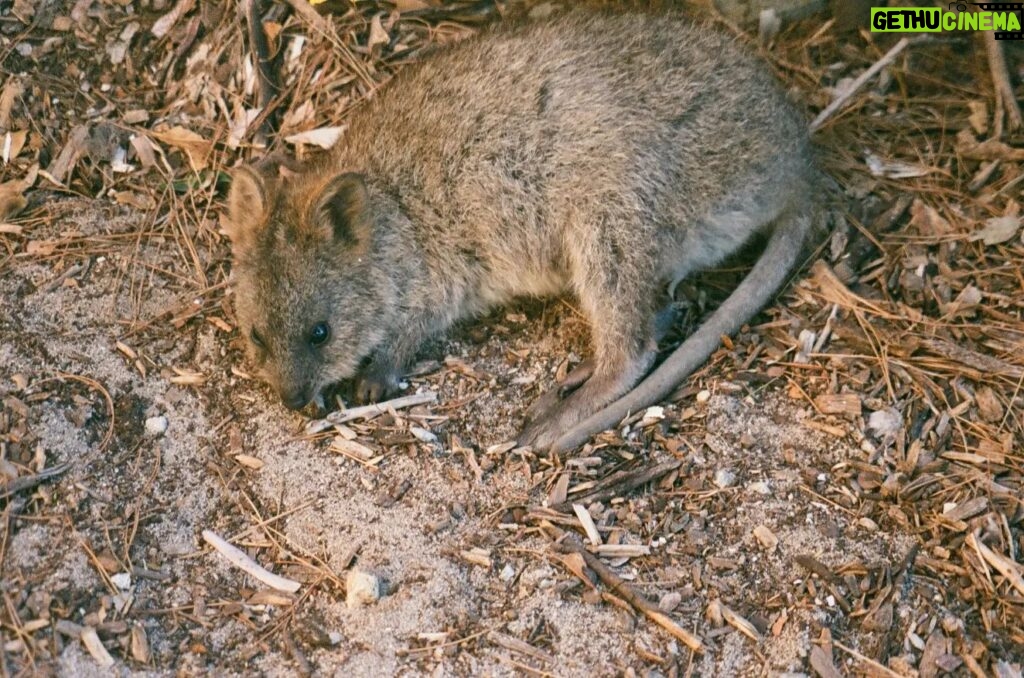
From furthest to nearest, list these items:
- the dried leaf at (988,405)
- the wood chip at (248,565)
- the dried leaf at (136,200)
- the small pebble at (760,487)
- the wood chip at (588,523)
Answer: the dried leaf at (136,200), the dried leaf at (988,405), the small pebble at (760,487), the wood chip at (588,523), the wood chip at (248,565)

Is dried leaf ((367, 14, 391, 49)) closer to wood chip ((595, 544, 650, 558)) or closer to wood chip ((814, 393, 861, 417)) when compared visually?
wood chip ((814, 393, 861, 417))

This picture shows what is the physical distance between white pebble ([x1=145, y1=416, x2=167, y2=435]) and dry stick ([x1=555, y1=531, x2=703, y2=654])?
1.94m

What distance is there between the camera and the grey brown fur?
486cm

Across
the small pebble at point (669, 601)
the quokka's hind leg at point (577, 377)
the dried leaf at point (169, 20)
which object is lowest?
the small pebble at point (669, 601)

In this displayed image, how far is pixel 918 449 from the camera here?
4445 mm

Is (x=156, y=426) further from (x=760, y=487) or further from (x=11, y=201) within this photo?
(x=760, y=487)

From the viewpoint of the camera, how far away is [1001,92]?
552 cm

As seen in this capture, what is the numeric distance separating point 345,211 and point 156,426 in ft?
4.44

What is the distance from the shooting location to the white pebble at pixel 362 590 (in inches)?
159

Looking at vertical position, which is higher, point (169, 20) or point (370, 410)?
point (169, 20)

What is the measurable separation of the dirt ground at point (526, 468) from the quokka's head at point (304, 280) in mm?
275

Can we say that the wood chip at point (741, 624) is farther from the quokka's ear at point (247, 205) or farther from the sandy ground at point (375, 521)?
the quokka's ear at point (247, 205)

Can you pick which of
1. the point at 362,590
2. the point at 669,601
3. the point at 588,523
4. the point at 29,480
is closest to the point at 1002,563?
the point at 669,601

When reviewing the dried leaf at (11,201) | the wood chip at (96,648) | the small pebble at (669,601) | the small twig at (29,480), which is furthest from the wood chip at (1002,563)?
the dried leaf at (11,201)
